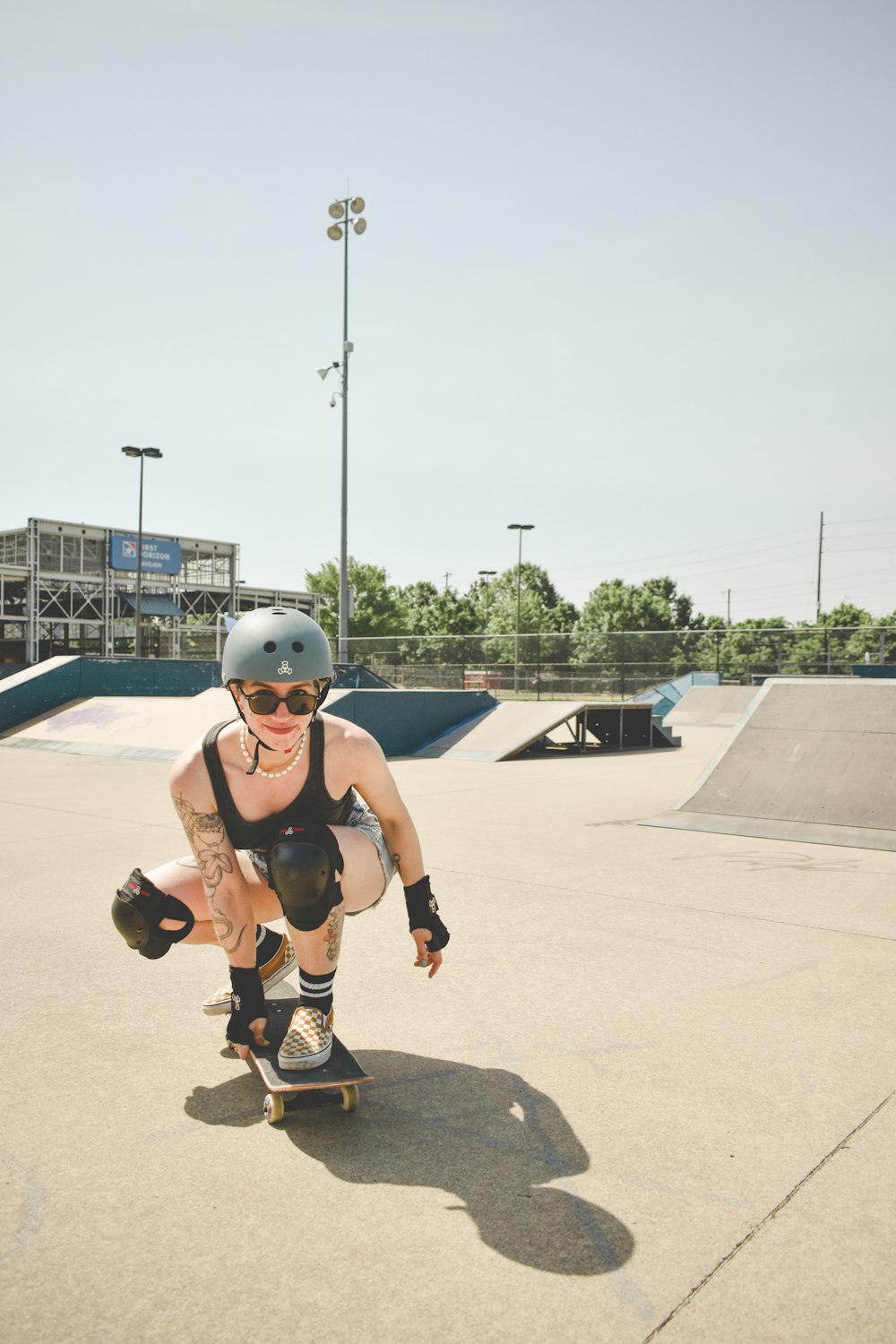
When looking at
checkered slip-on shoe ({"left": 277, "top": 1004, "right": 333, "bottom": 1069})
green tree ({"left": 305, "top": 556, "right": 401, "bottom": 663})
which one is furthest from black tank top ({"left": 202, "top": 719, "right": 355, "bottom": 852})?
green tree ({"left": 305, "top": 556, "right": 401, "bottom": 663})

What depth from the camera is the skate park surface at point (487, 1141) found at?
1849 millimetres

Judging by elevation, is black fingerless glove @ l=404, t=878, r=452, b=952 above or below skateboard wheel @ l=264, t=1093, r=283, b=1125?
above

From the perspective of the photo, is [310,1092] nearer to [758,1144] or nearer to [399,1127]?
[399,1127]

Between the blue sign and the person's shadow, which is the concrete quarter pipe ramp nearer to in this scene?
the person's shadow

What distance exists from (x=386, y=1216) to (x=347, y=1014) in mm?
1377

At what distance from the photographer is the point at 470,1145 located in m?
2.49

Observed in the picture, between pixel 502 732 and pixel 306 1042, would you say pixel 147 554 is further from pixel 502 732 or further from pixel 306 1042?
pixel 306 1042

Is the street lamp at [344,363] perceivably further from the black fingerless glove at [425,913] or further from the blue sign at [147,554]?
the blue sign at [147,554]

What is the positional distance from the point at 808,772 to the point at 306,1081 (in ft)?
21.3

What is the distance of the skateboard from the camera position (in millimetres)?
2631

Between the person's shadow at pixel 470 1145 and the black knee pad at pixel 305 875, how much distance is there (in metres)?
0.52

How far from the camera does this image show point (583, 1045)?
316cm

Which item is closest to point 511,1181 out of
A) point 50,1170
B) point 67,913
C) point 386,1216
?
point 386,1216

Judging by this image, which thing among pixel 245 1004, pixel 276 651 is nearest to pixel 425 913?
pixel 245 1004
